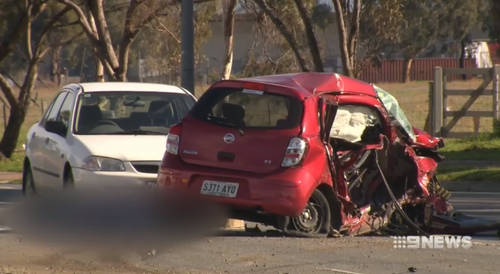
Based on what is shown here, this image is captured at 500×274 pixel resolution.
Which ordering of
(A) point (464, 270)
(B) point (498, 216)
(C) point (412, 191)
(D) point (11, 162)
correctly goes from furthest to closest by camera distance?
(D) point (11, 162) < (B) point (498, 216) < (C) point (412, 191) < (A) point (464, 270)

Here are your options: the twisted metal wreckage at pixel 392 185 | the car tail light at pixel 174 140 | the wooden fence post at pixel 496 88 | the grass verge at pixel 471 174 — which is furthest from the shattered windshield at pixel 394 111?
the wooden fence post at pixel 496 88

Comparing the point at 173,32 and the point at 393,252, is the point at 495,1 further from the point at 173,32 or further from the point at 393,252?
the point at 393,252

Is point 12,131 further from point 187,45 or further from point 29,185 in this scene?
point 29,185

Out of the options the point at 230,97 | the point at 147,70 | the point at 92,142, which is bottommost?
the point at 147,70

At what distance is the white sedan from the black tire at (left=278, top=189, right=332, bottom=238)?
86.2 inches

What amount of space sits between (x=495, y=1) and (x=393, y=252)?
543 inches

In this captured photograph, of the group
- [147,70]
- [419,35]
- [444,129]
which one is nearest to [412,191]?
[444,129]

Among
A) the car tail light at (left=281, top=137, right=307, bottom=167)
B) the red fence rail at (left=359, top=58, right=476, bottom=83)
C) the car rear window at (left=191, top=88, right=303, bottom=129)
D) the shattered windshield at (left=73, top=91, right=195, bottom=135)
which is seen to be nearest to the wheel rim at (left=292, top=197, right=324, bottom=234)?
the car tail light at (left=281, top=137, right=307, bottom=167)

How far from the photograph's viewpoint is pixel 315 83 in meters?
9.46

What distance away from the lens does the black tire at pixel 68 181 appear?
1089 centimetres

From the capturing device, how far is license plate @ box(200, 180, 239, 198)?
888cm

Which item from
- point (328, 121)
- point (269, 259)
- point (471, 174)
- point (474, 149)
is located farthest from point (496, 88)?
point (269, 259)

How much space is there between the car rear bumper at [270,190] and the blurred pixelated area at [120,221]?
1.04ft

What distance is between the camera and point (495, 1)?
2067 centimetres
